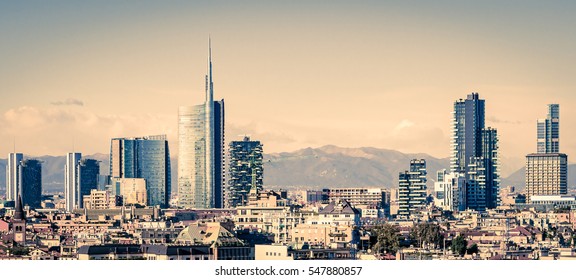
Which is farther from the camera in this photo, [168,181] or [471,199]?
[168,181]

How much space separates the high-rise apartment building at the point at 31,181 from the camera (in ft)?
506

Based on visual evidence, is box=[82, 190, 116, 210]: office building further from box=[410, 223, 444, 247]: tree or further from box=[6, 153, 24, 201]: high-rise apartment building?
box=[410, 223, 444, 247]: tree

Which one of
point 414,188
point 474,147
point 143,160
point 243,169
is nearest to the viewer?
point 414,188

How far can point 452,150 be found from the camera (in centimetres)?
16225

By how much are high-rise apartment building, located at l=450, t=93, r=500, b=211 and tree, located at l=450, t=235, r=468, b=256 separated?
251 ft

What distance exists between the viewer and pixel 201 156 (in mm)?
166750

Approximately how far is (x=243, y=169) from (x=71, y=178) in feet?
53.2

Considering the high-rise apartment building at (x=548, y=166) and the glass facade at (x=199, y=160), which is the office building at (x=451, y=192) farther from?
the glass facade at (x=199, y=160)

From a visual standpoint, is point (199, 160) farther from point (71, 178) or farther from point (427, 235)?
point (427, 235)

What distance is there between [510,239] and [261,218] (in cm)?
2008

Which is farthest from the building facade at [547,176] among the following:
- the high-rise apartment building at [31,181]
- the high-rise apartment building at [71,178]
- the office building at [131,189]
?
the high-rise apartment building at [31,181]

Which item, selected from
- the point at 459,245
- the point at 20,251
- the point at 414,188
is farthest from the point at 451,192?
the point at 20,251
